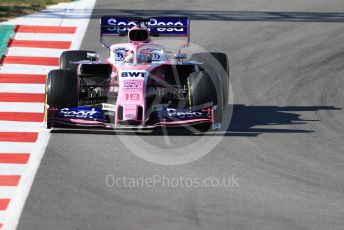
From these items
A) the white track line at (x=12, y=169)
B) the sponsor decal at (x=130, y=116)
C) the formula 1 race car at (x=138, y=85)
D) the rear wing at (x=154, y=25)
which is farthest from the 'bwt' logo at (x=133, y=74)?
the white track line at (x=12, y=169)

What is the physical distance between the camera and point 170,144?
47.4ft

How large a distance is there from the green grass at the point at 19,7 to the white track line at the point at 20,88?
5.00 meters

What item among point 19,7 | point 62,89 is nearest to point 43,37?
point 19,7

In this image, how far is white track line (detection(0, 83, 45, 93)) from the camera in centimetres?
1759

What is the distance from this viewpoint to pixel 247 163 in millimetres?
13594

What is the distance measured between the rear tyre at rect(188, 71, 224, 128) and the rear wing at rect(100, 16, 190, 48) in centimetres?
170

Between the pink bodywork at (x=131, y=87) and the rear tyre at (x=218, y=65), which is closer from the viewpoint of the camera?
the pink bodywork at (x=131, y=87)

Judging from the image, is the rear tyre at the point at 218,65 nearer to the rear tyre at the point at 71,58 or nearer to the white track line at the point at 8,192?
the rear tyre at the point at 71,58

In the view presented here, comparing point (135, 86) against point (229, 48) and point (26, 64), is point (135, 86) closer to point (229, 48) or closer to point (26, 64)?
point (26, 64)

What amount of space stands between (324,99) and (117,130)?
14.9ft

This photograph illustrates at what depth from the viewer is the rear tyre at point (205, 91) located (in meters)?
15.1

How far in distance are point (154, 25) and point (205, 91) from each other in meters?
2.38

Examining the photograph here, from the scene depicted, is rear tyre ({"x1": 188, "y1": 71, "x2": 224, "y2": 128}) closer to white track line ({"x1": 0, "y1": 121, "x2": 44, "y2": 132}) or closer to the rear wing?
the rear wing

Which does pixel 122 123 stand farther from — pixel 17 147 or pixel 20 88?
pixel 20 88
